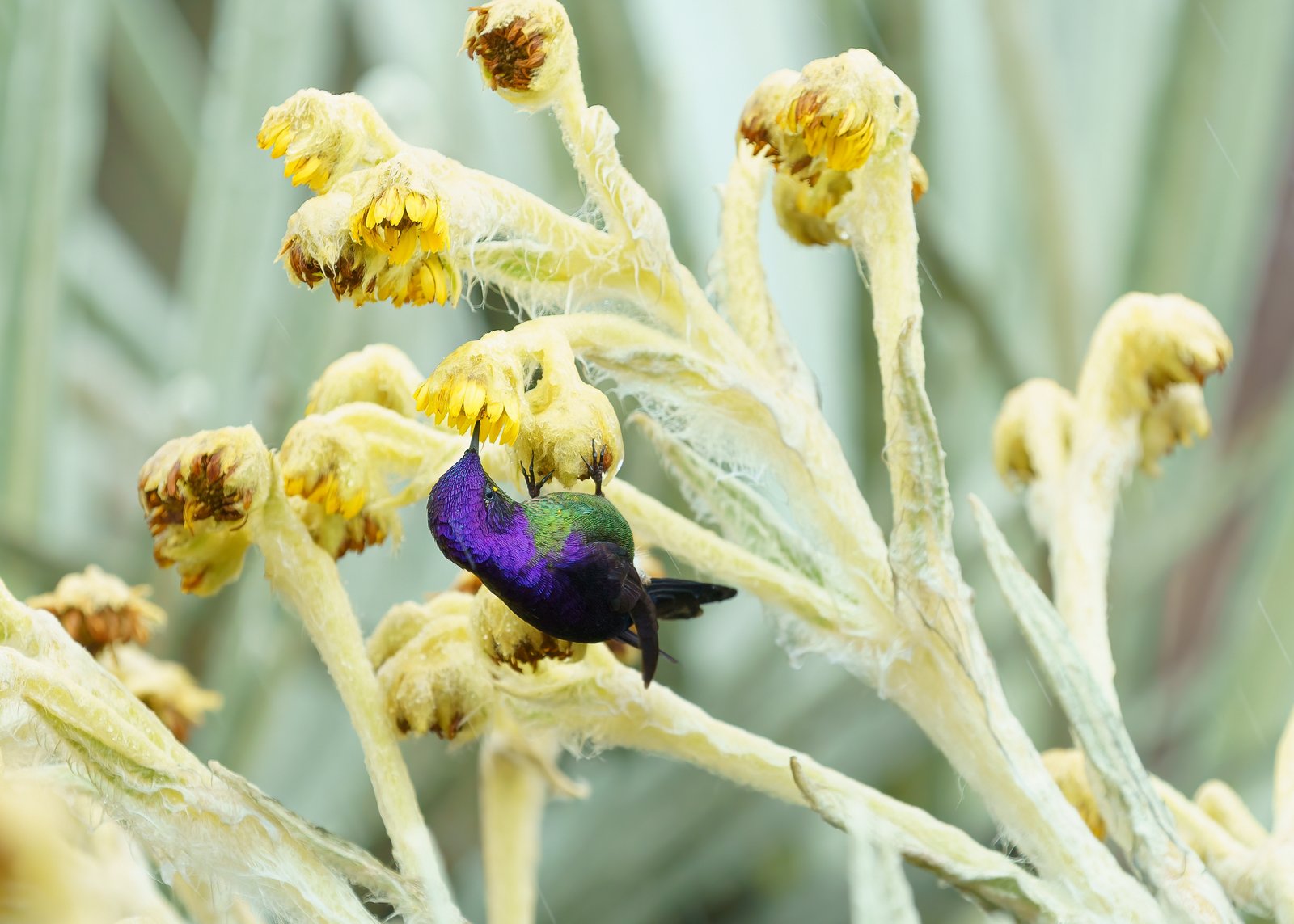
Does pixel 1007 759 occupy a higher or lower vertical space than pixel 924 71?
lower

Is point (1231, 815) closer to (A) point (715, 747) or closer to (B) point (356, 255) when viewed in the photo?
(A) point (715, 747)

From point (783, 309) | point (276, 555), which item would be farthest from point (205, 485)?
point (783, 309)

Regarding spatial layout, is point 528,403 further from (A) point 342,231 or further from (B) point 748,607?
(B) point 748,607

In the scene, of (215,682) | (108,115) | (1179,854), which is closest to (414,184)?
(1179,854)

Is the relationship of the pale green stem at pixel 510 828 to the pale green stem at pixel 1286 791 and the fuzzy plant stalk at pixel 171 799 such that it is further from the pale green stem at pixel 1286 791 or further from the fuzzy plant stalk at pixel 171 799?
the pale green stem at pixel 1286 791

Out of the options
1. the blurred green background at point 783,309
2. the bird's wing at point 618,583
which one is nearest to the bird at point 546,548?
the bird's wing at point 618,583

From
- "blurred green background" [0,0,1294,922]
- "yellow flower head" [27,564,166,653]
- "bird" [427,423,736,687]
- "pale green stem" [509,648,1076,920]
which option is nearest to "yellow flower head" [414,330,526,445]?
"bird" [427,423,736,687]

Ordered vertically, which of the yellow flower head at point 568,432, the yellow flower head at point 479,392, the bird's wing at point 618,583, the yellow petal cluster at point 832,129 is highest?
the yellow petal cluster at point 832,129

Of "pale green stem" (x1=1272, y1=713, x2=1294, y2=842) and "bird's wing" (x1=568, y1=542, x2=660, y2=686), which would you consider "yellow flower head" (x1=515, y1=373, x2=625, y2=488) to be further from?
"pale green stem" (x1=1272, y1=713, x2=1294, y2=842)
